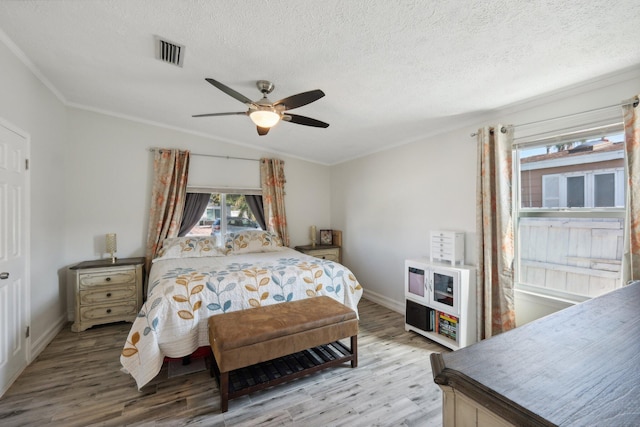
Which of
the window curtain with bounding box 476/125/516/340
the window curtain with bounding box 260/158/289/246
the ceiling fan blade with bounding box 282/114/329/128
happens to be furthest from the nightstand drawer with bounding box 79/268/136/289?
the window curtain with bounding box 476/125/516/340

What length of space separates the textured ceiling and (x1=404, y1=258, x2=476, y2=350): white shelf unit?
1.62m

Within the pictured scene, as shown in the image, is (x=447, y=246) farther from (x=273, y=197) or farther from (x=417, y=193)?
(x=273, y=197)

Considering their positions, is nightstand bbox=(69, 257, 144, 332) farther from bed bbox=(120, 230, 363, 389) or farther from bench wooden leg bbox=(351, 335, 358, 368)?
bench wooden leg bbox=(351, 335, 358, 368)

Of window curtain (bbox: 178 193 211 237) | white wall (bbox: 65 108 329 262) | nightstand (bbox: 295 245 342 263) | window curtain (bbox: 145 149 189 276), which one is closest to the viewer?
white wall (bbox: 65 108 329 262)

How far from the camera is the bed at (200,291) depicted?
206 centimetres

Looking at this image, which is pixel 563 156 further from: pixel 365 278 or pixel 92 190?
pixel 92 190

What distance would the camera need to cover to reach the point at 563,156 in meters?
2.39

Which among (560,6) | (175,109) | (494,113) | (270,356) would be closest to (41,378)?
(270,356)

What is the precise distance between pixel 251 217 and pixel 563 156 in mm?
4015

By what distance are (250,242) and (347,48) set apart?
2.96 metres

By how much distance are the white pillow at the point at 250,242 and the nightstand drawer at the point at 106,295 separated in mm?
1242

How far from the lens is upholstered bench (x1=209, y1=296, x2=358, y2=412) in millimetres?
1925

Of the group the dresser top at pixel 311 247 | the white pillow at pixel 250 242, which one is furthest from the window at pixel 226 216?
the dresser top at pixel 311 247

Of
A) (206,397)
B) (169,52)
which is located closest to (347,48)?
(169,52)
